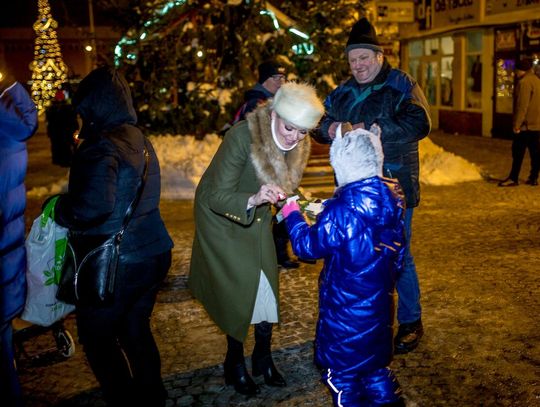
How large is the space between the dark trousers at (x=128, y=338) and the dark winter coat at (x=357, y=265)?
2.84 feet

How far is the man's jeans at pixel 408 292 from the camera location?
455 centimetres

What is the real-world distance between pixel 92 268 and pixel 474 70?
19640 mm

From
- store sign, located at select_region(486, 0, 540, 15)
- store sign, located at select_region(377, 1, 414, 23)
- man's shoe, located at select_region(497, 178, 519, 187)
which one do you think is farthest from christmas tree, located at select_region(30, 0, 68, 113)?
man's shoe, located at select_region(497, 178, 519, 187)

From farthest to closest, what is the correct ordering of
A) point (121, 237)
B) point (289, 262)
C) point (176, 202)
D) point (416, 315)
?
point (176, 202)
point (289, 262)
point (416, 315)
point (121, 237)

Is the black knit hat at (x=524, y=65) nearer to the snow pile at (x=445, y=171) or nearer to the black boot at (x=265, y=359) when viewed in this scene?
the snow pile at (x=445, y=171)

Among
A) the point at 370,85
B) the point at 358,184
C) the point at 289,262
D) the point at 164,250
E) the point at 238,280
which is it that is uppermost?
the point at 370,85

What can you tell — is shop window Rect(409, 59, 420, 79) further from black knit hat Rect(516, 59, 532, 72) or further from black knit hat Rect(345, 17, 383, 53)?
black knit hat Rect(345, 17, 383, 53)

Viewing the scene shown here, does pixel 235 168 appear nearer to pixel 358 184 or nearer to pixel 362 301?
pixel 358 184

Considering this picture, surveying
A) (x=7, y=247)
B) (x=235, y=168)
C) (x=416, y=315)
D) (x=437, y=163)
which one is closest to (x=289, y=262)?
(x=416, y=315)

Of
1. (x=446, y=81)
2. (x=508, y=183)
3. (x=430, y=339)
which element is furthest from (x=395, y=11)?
(x=430, y=339)

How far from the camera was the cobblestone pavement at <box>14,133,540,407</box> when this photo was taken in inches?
158

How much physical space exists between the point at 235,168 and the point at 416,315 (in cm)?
191

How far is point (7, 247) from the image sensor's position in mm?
2936

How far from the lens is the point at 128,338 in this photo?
3.51m
